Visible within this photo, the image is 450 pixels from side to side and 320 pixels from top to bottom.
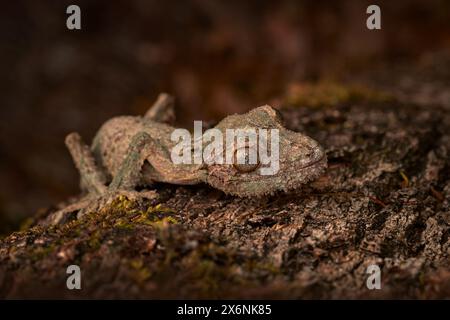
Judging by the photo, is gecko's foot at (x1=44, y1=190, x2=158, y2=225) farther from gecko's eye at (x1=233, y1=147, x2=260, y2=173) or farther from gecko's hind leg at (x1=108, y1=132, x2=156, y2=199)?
gecko's eye at (x1=233, y1=147, x2=260, y2=173)

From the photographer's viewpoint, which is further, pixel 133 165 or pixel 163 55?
pixel 163 55

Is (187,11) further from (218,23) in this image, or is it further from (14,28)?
(14,28)

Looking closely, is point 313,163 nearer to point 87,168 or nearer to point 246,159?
Answer: point 246,159

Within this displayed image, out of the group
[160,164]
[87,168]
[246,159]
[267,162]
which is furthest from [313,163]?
[87,168]

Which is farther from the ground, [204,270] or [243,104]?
[243,104]

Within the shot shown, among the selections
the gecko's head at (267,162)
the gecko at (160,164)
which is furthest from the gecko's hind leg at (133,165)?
the gecko's head at (267,162)

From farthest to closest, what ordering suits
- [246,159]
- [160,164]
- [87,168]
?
[87,168] < [160,164] < [246,159]

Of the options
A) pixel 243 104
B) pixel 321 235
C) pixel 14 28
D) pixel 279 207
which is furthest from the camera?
pixel 14 28

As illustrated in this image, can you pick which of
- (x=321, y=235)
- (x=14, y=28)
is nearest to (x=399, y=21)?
(x=14, y=28)
